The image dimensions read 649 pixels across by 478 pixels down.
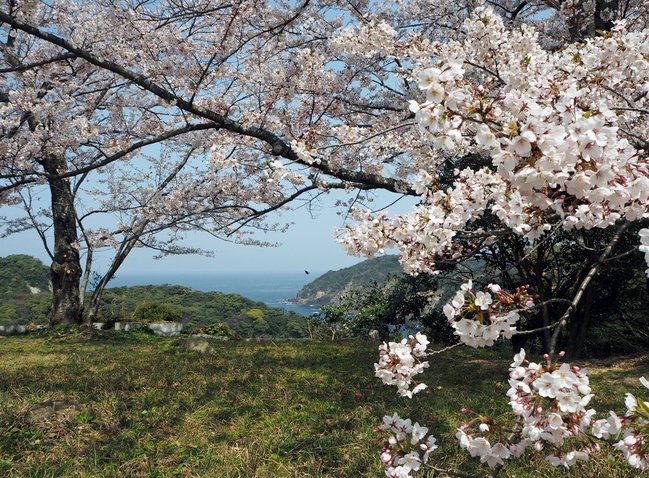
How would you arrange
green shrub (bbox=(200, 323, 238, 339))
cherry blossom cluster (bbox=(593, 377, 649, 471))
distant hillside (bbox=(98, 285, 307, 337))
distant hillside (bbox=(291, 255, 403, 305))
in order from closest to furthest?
cherry blossom cluster (bbox=(593, 377, 649, 471))
green shrub (bbox=(200, 323, 238, 339))
distant hillside (bbox=(98, 285, 307, 337))
distant hillside (bbox=(291, 255, 403, 305))

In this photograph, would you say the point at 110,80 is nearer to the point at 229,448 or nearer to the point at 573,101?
the point at 229,448

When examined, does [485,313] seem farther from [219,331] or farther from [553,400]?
[219,331]

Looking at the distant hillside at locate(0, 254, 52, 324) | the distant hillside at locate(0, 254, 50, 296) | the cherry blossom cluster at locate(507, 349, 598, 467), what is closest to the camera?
the cherry blossom cluster at locate(507, 349, 598, 467)

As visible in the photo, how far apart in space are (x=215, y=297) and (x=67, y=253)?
8327 millimetres

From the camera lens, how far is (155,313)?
1085cm

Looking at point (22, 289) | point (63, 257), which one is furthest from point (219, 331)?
point (22, 289)

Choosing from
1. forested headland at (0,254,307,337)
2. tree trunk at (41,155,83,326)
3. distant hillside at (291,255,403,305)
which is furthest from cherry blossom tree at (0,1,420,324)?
distant hillside at (291,255,403,305)

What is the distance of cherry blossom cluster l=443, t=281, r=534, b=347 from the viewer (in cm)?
175

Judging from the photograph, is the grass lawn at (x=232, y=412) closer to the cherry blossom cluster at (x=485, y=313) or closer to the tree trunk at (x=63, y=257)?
the cherry blossom cluster at (x=485, y=313)

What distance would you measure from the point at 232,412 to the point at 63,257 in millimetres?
7457

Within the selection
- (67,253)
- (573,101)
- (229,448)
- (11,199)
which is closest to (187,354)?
(229,448)

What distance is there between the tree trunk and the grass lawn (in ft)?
11.1

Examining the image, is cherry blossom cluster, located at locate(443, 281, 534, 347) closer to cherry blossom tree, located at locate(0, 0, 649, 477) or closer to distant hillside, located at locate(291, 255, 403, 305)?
cherry blossom tree, located at locate(0, 0, 649, 477)

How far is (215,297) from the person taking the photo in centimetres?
1742
